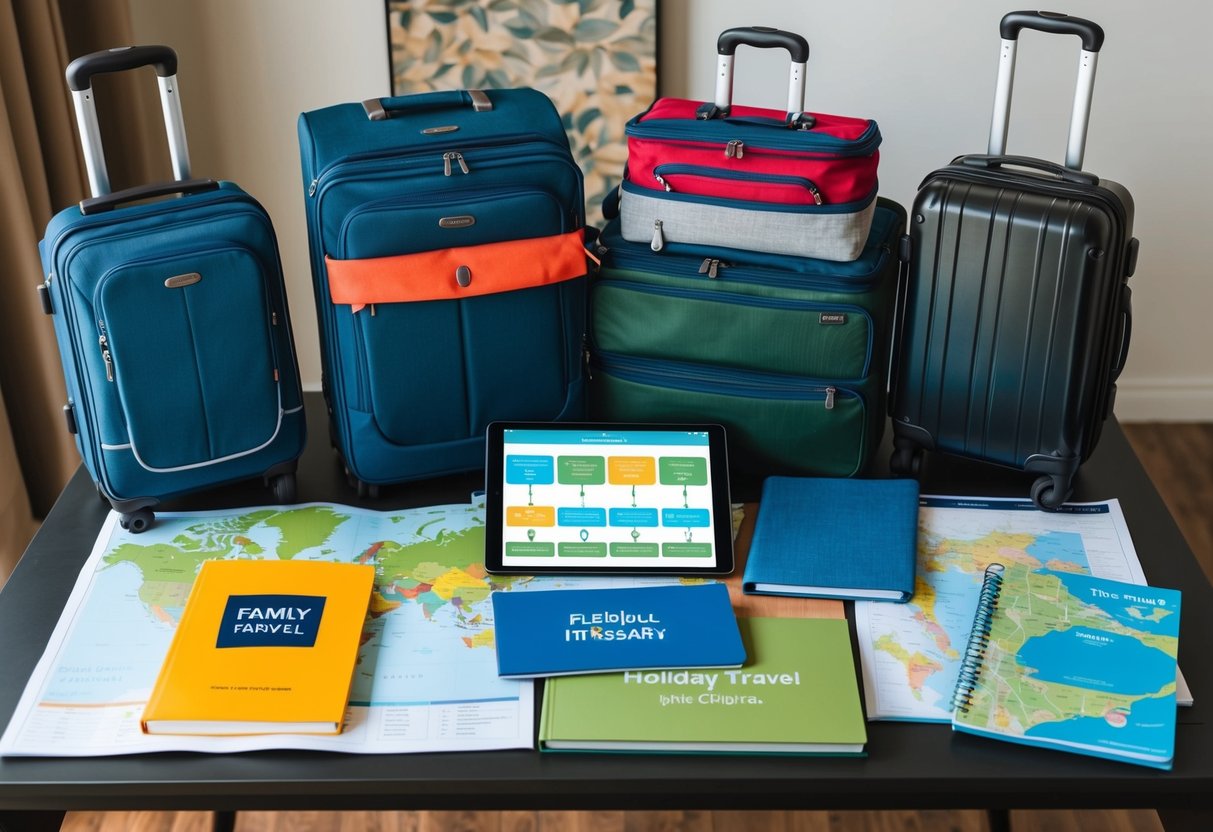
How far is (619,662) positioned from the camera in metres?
1.18

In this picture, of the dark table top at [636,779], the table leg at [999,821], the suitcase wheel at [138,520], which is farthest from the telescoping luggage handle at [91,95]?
the table leg at [999,821]

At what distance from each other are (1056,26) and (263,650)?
1145mm

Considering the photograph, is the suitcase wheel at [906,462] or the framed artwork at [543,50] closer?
the suitcase wheel at [906,462]

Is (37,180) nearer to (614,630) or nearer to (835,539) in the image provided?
(614,630)

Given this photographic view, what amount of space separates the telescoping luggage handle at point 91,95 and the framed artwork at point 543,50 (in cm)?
113

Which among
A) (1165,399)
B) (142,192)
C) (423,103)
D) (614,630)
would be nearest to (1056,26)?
(423,103)

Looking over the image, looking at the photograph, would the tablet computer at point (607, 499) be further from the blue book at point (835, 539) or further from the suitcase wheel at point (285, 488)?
the suitcase wheel at point (285, 488)

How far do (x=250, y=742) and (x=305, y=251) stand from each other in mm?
1755

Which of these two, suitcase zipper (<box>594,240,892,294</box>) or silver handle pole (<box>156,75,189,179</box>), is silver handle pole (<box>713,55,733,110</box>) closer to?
suitcase zipper (<box>594,240,892,294</box>)

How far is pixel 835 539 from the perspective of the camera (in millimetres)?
1352

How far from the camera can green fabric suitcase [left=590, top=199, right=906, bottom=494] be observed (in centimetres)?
140

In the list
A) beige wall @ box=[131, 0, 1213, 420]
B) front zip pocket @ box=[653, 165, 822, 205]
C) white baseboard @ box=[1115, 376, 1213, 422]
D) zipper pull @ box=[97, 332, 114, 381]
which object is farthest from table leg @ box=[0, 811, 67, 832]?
white baseboard @ box=[1115, 376, 1213, 422]

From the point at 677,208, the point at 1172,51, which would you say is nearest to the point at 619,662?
the point at 677,208

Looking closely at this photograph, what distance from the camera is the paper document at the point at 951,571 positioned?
117cm
